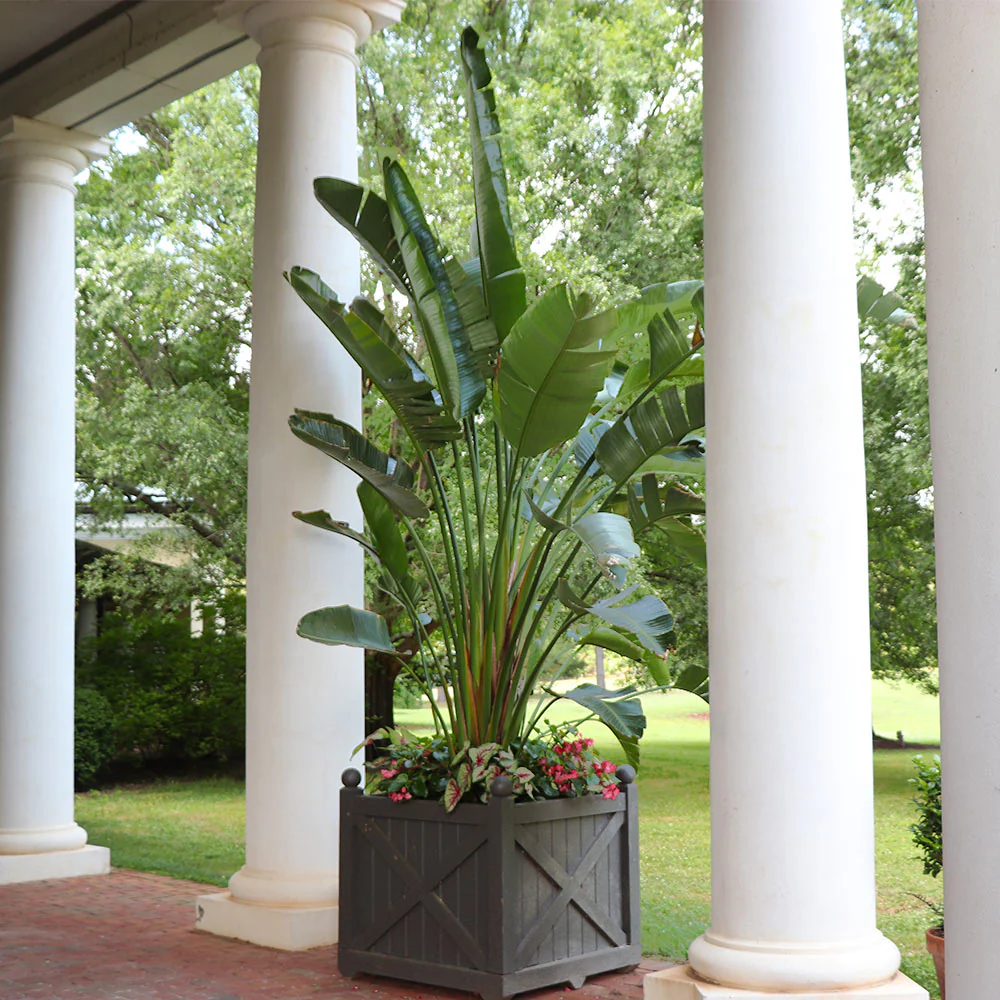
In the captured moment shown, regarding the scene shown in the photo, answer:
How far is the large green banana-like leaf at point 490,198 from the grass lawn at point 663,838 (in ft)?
12.1

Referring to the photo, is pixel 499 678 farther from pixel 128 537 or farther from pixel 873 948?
pixel 128 537

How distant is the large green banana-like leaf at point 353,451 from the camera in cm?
628

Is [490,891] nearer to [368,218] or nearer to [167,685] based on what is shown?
[368,218]

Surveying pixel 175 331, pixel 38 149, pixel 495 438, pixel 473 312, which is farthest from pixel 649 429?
pixel 175 331

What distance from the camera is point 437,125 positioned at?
15289 millimetres

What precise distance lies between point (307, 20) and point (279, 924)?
509 cm

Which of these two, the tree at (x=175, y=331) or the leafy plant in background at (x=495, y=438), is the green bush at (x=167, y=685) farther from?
the leafy plant in background at (x=495, y=438)

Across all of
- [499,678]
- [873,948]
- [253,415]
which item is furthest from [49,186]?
[873,948]

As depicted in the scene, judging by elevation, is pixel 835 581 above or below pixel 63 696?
above

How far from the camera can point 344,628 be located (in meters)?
6.12

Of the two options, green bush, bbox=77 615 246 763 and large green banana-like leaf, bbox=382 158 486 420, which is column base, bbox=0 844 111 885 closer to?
large green banana-like leaf, bbox=382 158 486 420

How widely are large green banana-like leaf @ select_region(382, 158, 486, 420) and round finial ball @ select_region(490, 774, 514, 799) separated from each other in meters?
1.78

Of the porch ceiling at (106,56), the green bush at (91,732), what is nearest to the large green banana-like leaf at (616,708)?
the porch ceiling at (106,56)

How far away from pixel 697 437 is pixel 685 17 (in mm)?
10971
